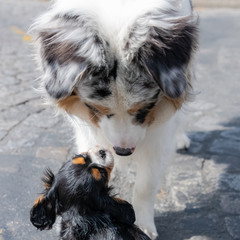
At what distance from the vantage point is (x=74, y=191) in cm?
350

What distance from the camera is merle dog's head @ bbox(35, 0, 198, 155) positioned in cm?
344

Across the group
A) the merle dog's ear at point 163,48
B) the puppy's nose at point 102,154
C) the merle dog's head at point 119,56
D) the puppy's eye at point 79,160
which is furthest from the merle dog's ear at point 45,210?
the merle dog's ear at point 163,48

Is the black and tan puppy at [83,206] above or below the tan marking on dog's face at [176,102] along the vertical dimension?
below

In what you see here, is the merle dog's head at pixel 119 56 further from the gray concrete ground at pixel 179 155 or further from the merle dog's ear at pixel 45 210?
the gray concrete ground at pixel 179 155

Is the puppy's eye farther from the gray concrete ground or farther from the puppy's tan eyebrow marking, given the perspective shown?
the gray concrete ground

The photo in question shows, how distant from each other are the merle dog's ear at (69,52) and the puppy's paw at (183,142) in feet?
7.53

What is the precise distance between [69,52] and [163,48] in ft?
1.99

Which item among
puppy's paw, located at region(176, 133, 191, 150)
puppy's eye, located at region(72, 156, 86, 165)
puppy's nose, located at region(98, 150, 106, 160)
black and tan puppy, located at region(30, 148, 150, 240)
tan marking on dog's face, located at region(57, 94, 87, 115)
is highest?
tan marking on dog's face, located at region(57, 94, 87, 115)

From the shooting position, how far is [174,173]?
5.23 metres

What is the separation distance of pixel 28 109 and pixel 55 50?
3.00 meters

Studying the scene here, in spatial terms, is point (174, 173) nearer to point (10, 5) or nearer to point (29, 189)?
point (29, 189)

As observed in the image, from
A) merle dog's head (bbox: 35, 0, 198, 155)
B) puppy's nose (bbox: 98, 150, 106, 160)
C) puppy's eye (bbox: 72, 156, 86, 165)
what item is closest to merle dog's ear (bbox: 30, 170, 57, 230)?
puppy's eye (bbox: 72, 156, 86, 165)

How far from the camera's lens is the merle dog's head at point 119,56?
3.44 meters

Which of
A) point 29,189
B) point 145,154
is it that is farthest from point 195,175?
point 29,189
